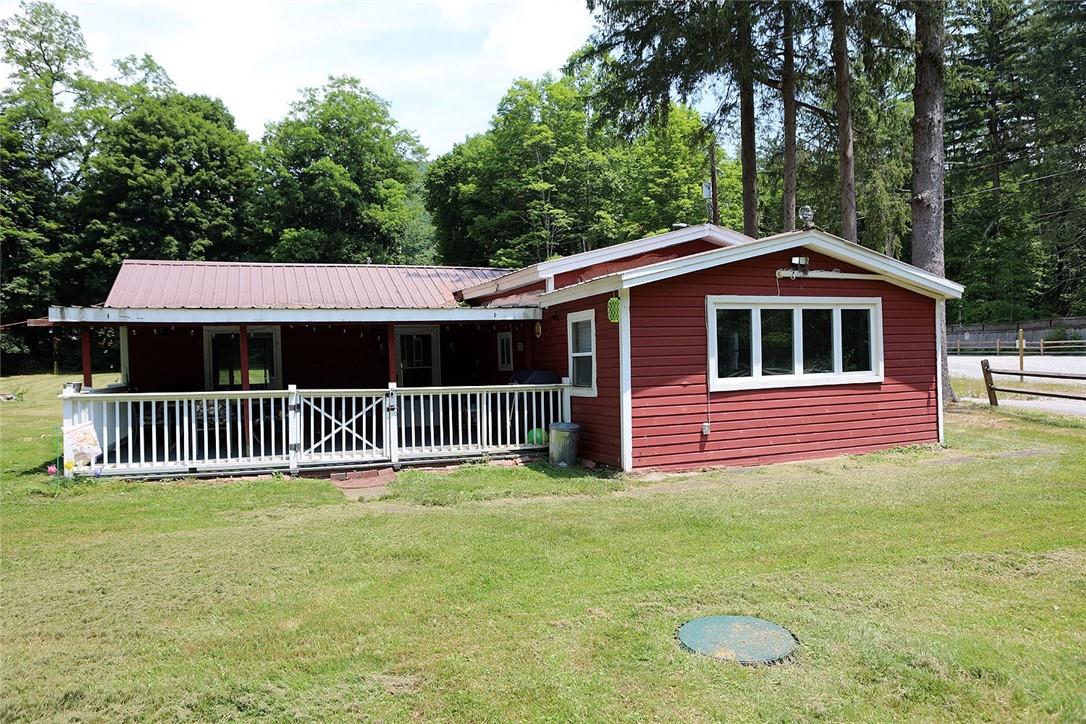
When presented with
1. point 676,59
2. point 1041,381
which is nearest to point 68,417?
point 676,59

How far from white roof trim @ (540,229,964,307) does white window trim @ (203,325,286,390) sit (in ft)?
20.4

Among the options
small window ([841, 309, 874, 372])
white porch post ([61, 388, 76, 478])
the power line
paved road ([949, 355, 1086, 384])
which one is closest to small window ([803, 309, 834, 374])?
small window ([841, 309, 874, 372])

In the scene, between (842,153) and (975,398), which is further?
(975,398)

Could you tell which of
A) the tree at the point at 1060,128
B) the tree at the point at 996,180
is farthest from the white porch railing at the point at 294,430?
the tree at the point at 996,180

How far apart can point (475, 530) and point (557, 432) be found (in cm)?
354

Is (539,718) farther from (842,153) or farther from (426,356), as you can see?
(842,153)

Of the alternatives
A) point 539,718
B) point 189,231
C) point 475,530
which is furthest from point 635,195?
point 539,718

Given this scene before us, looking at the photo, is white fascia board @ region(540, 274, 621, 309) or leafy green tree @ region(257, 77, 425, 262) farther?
leafy green tree @ region(257, 77, 425, 262)

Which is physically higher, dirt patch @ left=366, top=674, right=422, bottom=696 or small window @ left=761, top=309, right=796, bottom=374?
small window @ left=761, top=309, right=796, bottom=374

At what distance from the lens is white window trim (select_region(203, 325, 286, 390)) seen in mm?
13146

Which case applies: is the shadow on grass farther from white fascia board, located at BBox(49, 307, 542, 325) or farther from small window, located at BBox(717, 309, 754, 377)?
white fascia board, located at BBox(49, 307, 542, 325)

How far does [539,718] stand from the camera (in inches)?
109

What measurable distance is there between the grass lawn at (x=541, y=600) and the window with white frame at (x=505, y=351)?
552cm

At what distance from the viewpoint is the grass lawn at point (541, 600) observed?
2932 mm
